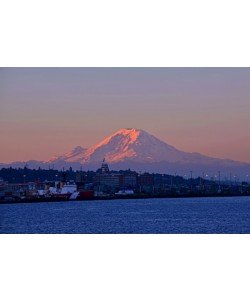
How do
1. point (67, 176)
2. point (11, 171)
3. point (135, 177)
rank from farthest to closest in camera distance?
point (67, 176) → point (135, 177) → point (11, 171)
